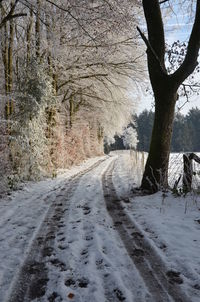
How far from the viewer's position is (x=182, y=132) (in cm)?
6869

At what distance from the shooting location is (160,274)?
2.61m

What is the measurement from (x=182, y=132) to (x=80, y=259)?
229ft

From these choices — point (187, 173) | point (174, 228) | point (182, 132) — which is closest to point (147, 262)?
point (174, 228)

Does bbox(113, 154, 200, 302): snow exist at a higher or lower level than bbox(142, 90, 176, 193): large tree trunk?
lower

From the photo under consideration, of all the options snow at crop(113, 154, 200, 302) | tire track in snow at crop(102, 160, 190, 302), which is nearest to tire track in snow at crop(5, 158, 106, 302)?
tire track in snow at crop(102, 160, 190, 302)

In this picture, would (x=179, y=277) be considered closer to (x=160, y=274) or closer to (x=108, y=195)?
(x=160, y=274)

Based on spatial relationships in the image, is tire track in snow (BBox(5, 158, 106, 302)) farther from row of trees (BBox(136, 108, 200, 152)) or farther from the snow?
row of trees (BBox(136, 108, 200, 152))

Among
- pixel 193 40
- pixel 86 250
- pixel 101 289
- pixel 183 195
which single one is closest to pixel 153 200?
pixel 183 195

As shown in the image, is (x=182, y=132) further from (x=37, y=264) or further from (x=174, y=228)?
(x=37, y=264)

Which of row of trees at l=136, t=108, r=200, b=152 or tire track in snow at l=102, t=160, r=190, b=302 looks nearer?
tire track in snow at l=102, t=160, r=190, b=302

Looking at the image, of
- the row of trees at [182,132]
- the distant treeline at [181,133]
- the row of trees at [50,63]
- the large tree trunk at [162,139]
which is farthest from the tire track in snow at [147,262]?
the row of trees at [182,132]

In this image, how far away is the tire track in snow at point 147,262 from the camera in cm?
A: 228

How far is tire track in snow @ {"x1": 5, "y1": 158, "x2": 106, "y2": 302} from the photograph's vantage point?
2.38 metres

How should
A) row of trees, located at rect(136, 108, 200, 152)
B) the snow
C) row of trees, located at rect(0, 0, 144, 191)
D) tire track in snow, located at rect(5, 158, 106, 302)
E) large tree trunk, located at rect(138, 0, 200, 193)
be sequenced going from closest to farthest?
1. tire track in snow, located at rect(5, 158, 106, 302)
2. the snow
3. large tree trunk, located at rect(138, 0, 200, 193)
4. row of trees, located at rect(0, 0, 144, 191)
5. row of trees, located at rect(136, 108, 200, 152)
